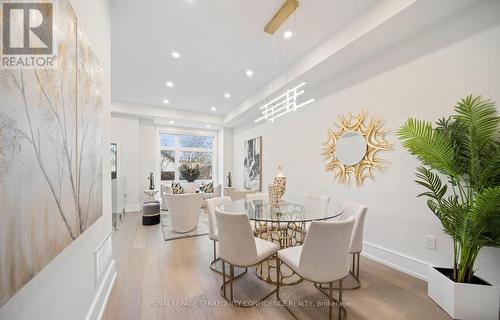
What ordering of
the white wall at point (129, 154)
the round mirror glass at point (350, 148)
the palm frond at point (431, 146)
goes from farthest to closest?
the white wall at point (129, 154) → the round mirror glass at point (350, 148) → the palm frond at point (431, 146)

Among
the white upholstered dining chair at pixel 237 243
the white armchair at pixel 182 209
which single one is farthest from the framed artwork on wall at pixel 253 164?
the white upholstered dining chair at pixel 237 243

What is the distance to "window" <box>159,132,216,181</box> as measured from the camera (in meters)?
7.03

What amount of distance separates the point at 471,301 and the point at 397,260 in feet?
2.84

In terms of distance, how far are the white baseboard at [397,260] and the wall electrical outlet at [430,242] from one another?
20 cm

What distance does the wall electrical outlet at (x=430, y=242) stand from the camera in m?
2.23

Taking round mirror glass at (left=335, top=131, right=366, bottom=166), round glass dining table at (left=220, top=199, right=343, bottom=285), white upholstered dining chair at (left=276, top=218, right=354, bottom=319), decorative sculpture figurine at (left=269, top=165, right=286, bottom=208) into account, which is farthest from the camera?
round mirror glass at (left=335, top=131, right=366, bottom=166)

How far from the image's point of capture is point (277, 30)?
8.66ft

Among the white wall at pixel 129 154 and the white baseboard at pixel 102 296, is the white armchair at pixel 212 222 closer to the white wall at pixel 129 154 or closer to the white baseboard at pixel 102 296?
the white baseboard at pixel 102 296

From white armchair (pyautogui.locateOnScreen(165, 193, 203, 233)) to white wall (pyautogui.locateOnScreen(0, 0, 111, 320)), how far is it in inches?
67.1

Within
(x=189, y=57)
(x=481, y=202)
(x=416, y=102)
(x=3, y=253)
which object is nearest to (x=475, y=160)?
(x=481, y=202)

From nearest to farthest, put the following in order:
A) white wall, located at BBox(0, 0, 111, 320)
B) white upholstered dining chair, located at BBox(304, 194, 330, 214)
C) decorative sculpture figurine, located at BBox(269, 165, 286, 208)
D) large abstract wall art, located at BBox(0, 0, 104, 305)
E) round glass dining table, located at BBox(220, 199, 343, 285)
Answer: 1. large abstract wall art, located at BBox(0, 0, 104, 305)
2. white wall, located at BBox(0, 0, 111, 320)
3. round glass dining table, located at BBox(220, 199, 343, 285)
4. white upholstered dining chair, located at BBox(304, 194, 330, 214)
5. decorative sculpture figurine, located at BBox(269, 165, 286, 208)

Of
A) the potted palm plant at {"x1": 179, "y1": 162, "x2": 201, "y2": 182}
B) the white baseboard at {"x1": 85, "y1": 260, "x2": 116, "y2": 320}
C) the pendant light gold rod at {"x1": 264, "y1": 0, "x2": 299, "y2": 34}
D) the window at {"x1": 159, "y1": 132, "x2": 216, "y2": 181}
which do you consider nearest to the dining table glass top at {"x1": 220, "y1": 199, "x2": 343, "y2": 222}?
the white baseboard at {"x1": 85, "y1": 260, "x2": 116, "y2": 320}

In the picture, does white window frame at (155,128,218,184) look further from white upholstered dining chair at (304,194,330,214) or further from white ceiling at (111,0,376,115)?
white upholstered dining chair at (304,194,330,214)

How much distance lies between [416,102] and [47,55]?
10.9ft
